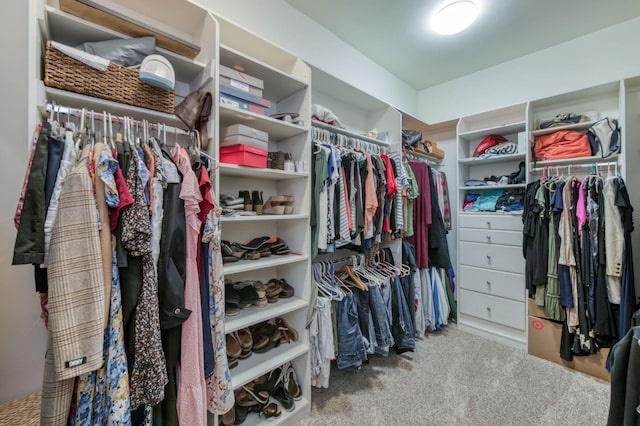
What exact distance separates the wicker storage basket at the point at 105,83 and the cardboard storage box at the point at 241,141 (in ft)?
0.97

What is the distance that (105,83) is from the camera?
1.04m

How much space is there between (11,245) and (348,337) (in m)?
1.86

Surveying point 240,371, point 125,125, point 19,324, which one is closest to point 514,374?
point 240,371

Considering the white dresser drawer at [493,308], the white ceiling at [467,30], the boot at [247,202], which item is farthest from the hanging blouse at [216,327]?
the white dresser drawer at [493,308]

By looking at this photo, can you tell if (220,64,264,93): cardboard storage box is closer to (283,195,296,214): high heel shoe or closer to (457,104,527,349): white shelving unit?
(283,195,296,214): high heel shoe

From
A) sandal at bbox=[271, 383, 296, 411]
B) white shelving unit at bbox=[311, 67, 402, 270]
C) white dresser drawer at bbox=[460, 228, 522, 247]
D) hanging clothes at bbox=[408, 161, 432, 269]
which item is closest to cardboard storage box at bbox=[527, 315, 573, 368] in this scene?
white dresser drawer at bbox=[460, 228, 522, 247]

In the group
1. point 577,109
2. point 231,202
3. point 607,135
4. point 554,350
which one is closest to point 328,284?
point 231,202

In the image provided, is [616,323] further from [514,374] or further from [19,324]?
[19,324]

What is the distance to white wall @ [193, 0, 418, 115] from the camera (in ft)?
5.86

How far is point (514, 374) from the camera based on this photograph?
2.03 metres

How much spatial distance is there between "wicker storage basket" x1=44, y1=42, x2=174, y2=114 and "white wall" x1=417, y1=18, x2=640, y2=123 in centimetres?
309

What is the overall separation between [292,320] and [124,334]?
3.39ft

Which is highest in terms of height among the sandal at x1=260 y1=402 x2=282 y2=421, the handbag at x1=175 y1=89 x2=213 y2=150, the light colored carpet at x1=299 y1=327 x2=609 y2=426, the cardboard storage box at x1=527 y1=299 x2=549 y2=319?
the handbag at x1=175 y1=89 x2=213 y2=150

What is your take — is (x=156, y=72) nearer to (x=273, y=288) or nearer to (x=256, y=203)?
(x=256, y=203)
